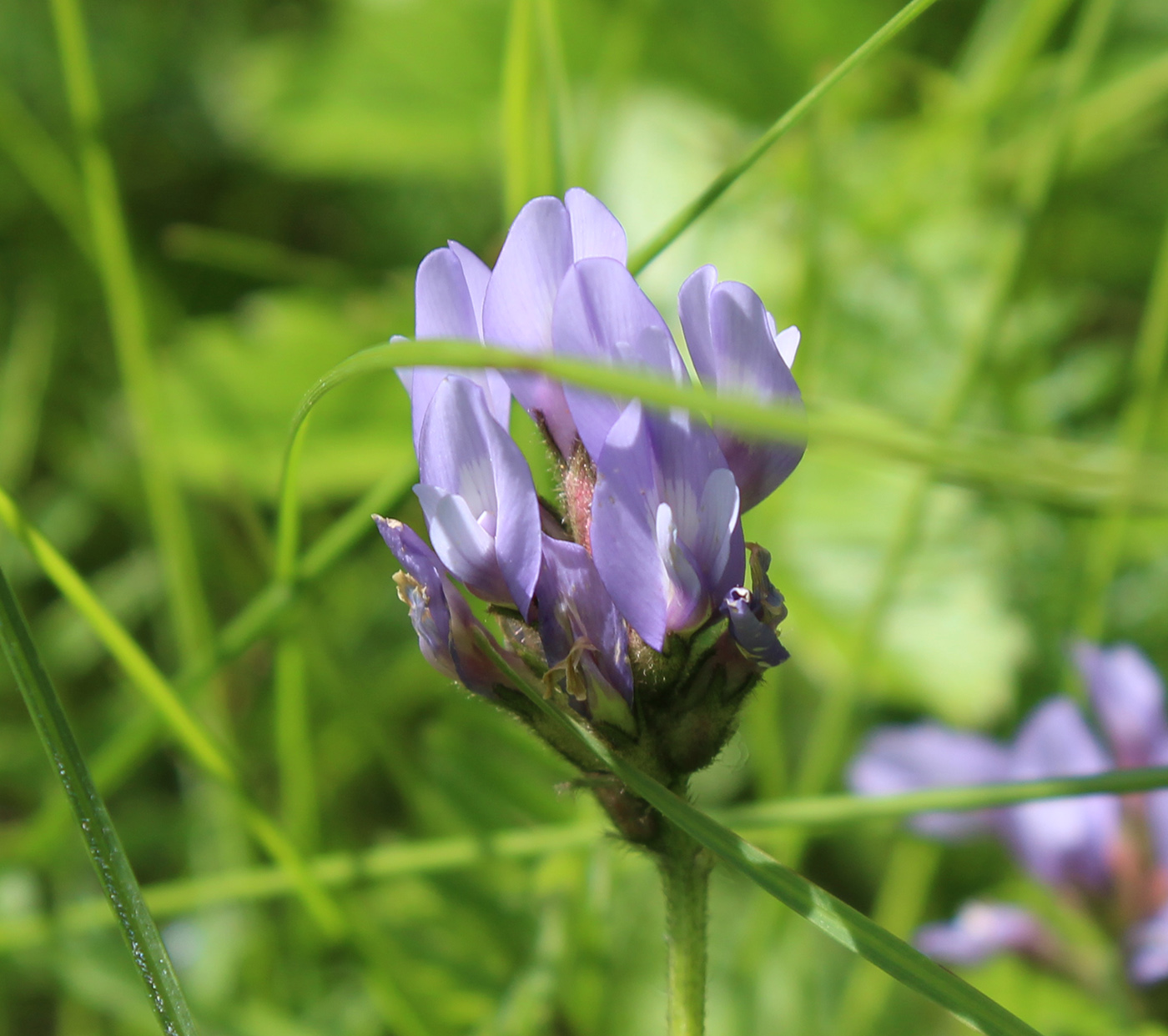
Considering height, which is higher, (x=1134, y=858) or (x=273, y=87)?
(x=273, y=87)

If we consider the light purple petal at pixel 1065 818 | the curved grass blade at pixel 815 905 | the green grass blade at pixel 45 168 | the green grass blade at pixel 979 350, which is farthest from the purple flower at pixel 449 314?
the green grass blade at pixel 45 168

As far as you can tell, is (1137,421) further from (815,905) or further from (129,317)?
(129,317)

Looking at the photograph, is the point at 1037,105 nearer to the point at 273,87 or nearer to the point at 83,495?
the point at 273,87

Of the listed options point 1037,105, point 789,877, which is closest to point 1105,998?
point 789,877

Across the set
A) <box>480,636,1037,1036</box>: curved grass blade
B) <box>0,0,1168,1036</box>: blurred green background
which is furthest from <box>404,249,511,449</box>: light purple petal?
<box>0,0,1168,1036</box>: blurred green background

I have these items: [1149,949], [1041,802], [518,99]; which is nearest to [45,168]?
[518,99]
